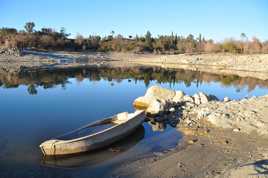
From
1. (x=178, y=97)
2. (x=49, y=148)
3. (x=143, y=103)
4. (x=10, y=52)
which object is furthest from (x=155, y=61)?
(x=49, y=148)

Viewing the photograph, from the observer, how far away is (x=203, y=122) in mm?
19266

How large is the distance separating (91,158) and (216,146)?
644 cm

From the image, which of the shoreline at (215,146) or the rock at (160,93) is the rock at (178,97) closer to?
the rock at (160,93)

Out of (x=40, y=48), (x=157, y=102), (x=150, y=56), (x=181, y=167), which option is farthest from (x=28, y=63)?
(x=181, y=167)

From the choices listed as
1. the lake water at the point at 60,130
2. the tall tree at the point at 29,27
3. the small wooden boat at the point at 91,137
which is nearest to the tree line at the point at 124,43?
the tall tree at the point at 29,27

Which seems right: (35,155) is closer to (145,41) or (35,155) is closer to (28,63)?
(28,63)

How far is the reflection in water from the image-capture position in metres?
12.6

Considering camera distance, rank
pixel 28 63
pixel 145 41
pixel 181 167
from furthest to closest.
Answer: pixel 145 41
pixel 28 63
pixel 181 167

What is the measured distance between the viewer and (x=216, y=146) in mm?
15039

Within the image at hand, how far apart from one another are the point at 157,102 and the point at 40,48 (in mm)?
76614

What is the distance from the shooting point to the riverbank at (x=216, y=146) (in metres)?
11.6

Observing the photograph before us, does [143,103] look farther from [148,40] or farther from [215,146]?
[148,40]

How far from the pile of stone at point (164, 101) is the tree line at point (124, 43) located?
227 feet

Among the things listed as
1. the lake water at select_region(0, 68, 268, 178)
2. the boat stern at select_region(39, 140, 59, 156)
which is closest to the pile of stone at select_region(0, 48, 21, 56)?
the lake water at select_region(0, 68, 268, 178)
